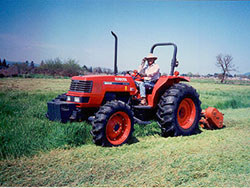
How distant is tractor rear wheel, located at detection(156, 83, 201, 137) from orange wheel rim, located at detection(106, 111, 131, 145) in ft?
3.46

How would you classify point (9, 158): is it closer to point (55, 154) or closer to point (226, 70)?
point (55, 154)

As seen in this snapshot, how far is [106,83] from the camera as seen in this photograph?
17.3ft

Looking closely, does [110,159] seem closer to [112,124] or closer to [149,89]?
[112,124]

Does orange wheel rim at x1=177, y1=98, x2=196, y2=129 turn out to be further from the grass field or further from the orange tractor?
the grass field

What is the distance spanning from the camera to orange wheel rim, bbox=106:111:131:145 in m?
4.92

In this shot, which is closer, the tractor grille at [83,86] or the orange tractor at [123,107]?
the orange tractor at [123,107]

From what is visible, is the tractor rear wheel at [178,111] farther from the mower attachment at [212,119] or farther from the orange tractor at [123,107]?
the mower attachment at [212,119]

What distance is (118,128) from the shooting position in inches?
201

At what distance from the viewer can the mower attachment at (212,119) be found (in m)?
6.94

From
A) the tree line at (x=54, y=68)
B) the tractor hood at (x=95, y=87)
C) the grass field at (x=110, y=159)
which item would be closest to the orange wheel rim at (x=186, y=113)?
the grass field at (x=110, y=159)

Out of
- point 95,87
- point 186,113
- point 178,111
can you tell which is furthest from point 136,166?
point 186,113

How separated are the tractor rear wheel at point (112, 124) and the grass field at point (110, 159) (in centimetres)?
21

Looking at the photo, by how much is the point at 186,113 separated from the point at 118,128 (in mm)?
2434

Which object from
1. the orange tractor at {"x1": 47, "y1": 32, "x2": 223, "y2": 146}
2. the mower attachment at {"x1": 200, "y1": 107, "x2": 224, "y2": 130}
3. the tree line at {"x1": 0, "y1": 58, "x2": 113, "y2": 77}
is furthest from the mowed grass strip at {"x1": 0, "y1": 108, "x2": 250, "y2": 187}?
the tree line at {"x1": 0, "y1": 58, "x2": 113, "y2": 77}
